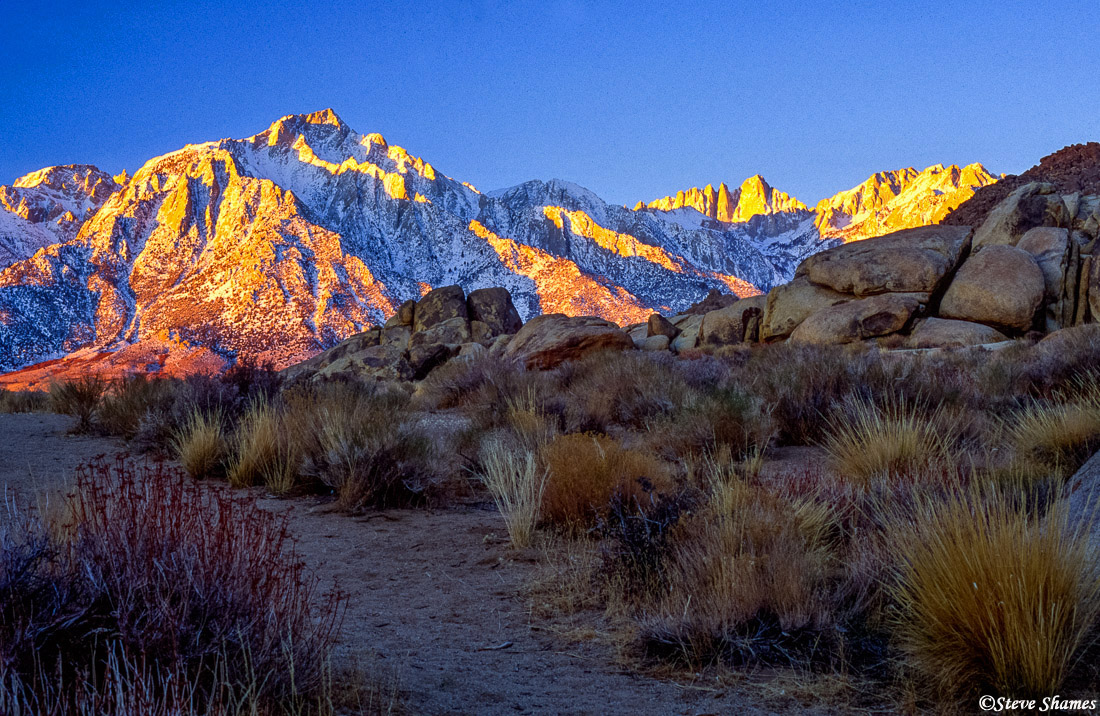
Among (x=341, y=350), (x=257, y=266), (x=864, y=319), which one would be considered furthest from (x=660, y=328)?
(x=257, y=266)

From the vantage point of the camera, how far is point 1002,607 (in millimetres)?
2602

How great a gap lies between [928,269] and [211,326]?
313 feet

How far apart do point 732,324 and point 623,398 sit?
20612 millimetres

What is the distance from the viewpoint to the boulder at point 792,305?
27.6 metres

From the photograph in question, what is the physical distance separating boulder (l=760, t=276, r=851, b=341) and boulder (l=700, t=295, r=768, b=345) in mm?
685

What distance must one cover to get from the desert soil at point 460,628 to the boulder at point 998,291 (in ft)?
72.6

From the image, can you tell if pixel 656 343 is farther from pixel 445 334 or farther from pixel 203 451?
pixel 203 451

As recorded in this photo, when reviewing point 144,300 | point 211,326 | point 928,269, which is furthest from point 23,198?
point 928,269

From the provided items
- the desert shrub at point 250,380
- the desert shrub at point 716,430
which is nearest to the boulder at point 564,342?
the desert shrub at point 250,380

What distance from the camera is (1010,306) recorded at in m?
22.9

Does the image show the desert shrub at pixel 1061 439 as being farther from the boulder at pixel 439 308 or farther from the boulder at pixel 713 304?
the boulder at pixel 713 304

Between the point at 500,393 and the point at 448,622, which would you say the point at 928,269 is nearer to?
the point at 500,393

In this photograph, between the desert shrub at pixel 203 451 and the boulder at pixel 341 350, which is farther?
the boulder at pixel 341 350

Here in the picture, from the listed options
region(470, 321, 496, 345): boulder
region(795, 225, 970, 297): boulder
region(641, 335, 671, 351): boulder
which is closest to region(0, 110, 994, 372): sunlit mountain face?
region(470, 321, 496, 345): boulder
